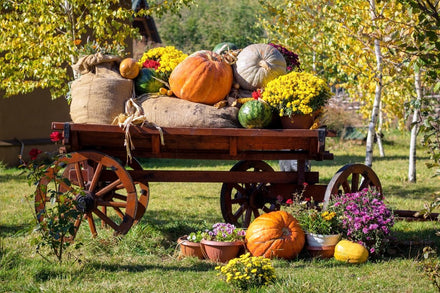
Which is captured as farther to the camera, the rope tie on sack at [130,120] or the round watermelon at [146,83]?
the round watermelon at [146,83]

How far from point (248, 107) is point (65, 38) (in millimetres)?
5506

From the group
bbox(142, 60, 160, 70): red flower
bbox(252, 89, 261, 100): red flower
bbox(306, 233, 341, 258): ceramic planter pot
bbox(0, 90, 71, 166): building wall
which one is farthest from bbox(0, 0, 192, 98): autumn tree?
bbox(306, 233, 341, 258): ceramic planter pot

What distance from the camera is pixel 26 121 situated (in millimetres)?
14383

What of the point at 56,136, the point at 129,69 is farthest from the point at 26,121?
the point at 56,136

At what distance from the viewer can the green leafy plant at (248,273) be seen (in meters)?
4.28

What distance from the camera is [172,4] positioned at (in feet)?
36.0

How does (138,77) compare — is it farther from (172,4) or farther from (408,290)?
(172,4)

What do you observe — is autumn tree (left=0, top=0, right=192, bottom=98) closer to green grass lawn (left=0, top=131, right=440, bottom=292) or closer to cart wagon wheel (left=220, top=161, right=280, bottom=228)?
green grass lawn (left=0, top=131, right=440, bottom=292)

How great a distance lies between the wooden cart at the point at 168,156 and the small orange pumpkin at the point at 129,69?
0.64 meters

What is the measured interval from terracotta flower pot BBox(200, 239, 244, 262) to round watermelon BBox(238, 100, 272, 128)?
1135mm

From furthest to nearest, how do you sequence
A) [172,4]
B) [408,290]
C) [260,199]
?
1. [172,4]
2. [260,199]
3. [408,290]

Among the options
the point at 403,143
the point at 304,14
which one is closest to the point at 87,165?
the point at 304,14

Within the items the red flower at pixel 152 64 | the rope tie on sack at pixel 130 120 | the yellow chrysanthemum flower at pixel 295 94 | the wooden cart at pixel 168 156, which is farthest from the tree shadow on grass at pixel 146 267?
the red flower at pixel 152 64

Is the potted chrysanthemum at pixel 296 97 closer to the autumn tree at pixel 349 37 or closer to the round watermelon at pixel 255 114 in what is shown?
the round watermelon at pixel 255 114
